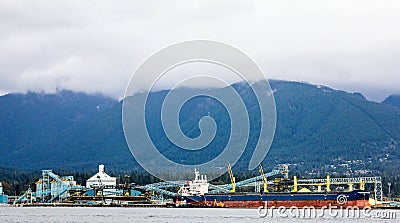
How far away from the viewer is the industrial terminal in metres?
99.2

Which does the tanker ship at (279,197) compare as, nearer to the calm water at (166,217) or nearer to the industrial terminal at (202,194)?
the industrial terminal at (202,194)

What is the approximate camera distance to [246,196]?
104438 mm

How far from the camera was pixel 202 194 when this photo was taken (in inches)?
4318

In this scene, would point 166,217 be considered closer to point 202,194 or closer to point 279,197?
point 279,197

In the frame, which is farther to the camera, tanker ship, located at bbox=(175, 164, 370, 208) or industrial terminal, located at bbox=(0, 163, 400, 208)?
industrial terminal, located at bbox=(0, 163, 400, 208)

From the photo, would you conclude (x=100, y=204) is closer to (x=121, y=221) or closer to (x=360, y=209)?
(x=360, y=209)

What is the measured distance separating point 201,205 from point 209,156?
79.7 metres

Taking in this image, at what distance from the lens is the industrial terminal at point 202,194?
99250mm

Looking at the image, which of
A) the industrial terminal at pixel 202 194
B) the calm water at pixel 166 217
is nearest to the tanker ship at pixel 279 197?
the industrial terminal at pixel 202 194

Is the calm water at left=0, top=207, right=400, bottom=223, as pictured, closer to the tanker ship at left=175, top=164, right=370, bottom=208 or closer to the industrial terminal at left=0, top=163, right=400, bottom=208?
the tanker ship at left=175, top=164, right=370, bottom=208

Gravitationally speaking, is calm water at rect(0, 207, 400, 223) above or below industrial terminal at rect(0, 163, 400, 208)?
below

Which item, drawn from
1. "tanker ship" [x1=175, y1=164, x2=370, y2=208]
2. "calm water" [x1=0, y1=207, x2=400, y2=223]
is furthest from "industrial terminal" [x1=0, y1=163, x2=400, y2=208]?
"calm water" [x1=0, y1=207, x2=400, y2=223]

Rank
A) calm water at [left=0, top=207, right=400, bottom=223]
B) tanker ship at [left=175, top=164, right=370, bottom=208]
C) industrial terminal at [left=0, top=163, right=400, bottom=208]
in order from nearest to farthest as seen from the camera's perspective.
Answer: calm water at [left=0, top=207, right=400, bottom=223] → tanker ship at [left=175, top=164, right=370, bottom=208] → industrial terminal at [left=0, top=163, right=400, bottom=208]

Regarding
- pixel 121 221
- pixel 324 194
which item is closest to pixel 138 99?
pixel 324 194
